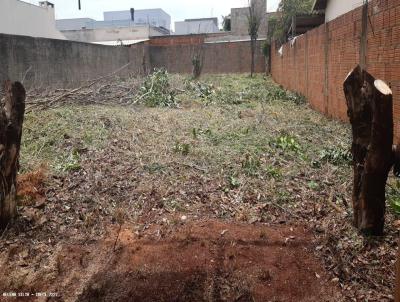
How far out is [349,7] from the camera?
9.93 metres

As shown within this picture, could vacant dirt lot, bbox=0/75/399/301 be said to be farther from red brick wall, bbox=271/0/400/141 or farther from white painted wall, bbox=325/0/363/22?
white painted wall, bbox=325/0/363/22

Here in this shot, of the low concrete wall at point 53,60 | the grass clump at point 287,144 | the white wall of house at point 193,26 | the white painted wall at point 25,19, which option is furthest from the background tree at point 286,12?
the white wall of house at point 193,26

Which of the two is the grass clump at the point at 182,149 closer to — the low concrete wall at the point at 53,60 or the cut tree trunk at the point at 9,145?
the cut tree trunk at the point at 9,145

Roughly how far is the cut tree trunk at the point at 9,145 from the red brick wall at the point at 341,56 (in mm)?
3959

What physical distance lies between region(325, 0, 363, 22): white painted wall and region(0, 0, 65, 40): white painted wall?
1449 cm

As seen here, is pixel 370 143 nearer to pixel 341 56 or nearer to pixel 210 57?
pixel 341 56

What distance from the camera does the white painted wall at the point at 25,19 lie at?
726 inches

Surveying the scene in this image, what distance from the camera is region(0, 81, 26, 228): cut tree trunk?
129 inches

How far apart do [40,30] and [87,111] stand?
16.7 meters

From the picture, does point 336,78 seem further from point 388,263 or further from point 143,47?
point 143,47

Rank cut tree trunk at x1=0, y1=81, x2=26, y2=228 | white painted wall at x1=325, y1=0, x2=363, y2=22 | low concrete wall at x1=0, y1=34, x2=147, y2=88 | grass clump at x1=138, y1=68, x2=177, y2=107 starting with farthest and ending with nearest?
grass clump at x1=138, y1=68, x2=177, y2=107
white painted wall at x1=325, y1=0, x2=363, y2=22
low concrete wall at x1=0, y1=34, x2=147, y2=88
cut tree trunk at x1=0, y1=81, x2=26, y2=228

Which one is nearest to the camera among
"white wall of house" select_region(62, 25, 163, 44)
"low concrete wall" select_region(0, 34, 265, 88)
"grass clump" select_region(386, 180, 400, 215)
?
"grass clump" select_region(386, 180, 400, 215)

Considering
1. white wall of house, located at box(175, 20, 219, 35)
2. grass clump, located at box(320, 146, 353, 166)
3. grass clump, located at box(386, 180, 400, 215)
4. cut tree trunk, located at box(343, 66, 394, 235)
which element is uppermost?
white wall of house, located at box(175, 20, 219, 35)

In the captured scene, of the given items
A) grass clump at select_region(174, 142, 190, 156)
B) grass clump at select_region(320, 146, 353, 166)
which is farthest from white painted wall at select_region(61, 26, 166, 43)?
grass clump at select_region(320, 146, 353, 166)
